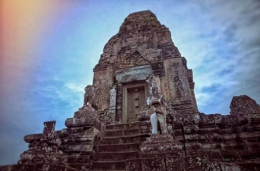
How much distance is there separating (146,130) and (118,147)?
1.20 meters

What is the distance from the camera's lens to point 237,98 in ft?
20.9

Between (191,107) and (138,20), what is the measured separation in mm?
8833

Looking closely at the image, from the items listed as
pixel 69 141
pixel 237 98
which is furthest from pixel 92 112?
pixel 237 98

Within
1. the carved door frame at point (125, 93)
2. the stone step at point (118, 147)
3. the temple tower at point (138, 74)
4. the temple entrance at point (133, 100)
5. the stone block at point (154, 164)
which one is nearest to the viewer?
the stone block at point (154, 164)

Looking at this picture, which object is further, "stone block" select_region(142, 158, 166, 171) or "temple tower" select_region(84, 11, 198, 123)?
"temple tower" select_region(84, 11, 198, 123)

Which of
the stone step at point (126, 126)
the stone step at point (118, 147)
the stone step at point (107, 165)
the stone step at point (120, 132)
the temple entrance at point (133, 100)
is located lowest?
the stone step at point (107, 165)

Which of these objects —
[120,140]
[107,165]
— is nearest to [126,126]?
[120,140]

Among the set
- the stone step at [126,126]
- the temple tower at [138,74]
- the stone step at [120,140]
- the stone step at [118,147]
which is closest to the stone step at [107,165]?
the stone step at [118,147]

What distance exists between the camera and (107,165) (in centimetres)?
492

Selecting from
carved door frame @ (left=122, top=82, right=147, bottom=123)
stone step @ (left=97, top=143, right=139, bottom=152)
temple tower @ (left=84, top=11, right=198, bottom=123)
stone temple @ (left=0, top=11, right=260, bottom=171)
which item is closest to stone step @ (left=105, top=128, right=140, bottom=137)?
stone temple @ (left=0, top=11, right=260, bottom=171)

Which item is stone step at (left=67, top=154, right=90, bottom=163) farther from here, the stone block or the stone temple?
the stone block

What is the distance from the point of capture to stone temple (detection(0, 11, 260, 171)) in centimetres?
347

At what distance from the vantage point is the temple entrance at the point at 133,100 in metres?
9.74

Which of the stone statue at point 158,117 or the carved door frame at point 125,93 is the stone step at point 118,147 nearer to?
the stone statue at point 158,117
